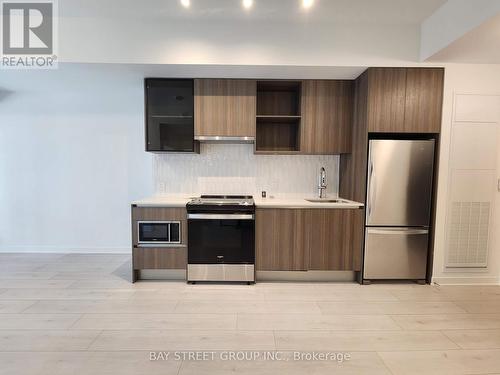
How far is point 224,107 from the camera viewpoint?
10.3ft

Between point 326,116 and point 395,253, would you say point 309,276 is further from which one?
point 326,116

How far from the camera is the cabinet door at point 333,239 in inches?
116

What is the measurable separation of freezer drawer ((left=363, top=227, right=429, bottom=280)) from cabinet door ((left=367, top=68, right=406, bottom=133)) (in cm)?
112

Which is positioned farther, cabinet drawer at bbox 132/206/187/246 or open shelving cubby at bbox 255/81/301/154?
open shelving cubby at bbox 255/81/301/154

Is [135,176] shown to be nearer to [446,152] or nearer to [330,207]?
[330,207]

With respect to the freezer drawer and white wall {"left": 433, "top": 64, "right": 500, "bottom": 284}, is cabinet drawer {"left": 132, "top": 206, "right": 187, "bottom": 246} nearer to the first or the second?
the freezer drawer

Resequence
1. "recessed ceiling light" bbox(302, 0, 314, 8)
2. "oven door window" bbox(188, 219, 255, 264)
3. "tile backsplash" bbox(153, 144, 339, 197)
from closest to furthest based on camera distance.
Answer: "recessed ceiling light" bbox(302, 0, 314, 8) → "oven door window" bbox(188, 219, 255, 264) → "tile backsplash" bbox(153, 144, 339, 197)

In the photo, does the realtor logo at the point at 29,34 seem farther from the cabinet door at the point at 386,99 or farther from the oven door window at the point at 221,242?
the cabinet door at the point at 386,99

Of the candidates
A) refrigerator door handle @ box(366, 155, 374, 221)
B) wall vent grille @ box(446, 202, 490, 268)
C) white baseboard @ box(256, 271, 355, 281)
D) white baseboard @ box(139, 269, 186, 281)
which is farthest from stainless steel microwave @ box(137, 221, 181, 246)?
wall vent grille @ box(446, 202, 490, 268)

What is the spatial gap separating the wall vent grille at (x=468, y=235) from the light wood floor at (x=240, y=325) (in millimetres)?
296

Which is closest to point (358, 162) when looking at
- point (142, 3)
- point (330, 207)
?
point (330, 207)

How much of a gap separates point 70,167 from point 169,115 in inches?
76.0

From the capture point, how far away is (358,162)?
119 inches

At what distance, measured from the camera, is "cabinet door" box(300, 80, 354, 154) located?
317 centimetres
